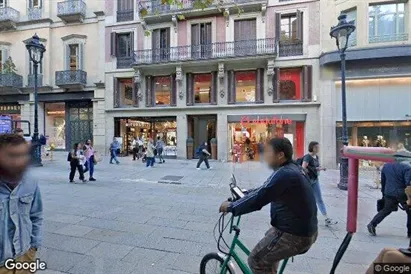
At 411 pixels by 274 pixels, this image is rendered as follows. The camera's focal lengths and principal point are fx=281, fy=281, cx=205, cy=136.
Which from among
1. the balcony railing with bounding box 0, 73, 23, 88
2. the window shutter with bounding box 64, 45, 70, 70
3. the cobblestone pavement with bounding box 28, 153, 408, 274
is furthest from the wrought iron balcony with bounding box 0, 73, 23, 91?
the cobblestone pavement with bounding box 28, 153, 408, 274

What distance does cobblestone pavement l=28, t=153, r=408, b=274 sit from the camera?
390cm

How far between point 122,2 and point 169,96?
314 inches

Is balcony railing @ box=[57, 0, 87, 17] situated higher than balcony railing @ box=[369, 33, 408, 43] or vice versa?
balcony railing @ box=[57, 0, 87, 17]

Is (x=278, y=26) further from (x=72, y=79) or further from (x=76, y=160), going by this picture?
(x=72, y=79)

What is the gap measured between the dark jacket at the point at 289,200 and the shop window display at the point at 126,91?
1943 cm

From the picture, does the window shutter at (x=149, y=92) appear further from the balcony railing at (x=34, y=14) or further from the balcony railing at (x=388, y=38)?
the balcony railing at (x=388, y=38)

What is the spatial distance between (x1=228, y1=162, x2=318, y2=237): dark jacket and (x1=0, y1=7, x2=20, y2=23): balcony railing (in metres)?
26.5

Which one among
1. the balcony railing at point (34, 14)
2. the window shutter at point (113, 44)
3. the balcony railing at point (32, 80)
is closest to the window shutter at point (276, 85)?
the window shutter at point (113, 44)

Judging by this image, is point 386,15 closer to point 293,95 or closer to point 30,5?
point 293,95

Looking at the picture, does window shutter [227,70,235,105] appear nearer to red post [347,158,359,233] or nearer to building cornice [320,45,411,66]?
building cornice [320,45,411,66]

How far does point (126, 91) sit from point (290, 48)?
11907 millimetres

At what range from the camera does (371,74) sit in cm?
1483

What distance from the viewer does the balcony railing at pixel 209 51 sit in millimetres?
17875

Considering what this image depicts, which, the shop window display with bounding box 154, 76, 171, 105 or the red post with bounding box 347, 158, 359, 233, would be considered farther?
the shop window display with bounding box 154, 76, 171, 105
